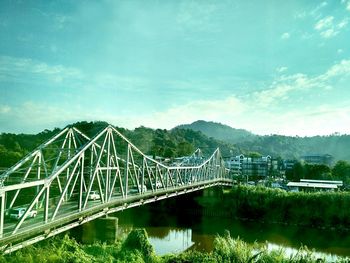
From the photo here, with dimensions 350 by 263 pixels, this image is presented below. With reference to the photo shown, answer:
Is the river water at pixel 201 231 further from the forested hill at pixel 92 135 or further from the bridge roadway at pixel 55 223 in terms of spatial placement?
the forested hill at pixel 92 135

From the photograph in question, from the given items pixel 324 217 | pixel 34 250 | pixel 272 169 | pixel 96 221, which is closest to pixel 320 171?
pixel 272 169

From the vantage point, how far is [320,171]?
79562 mm

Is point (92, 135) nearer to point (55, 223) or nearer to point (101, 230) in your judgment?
point (101, 230)

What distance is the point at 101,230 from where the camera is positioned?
→ 2494 cm

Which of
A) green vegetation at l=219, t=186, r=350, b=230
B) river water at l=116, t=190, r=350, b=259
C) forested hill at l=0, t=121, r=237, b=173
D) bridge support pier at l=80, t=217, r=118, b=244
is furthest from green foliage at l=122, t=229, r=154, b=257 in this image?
green vegetation at l=219, t=186, r=350, b=230

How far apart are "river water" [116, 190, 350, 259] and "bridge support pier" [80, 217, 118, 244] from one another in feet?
30.4

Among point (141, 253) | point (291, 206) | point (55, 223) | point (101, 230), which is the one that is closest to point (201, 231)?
point (291, 206)

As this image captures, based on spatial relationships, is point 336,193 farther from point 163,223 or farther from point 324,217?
point 163,223

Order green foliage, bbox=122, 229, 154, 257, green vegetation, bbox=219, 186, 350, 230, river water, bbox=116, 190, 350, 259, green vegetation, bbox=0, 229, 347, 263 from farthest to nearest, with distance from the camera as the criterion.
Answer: green vegetation, bbox=219, 186, 350, 230
river water, bbox=116, 190, 350, 259
green foliage, bbox=122, 229, 154, 257
green vegetation, bbox=0, 229, 347, 263

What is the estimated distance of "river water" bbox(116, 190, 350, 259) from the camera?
37781mm

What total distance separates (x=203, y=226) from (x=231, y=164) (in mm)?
72111

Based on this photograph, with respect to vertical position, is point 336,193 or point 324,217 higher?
point 336,193

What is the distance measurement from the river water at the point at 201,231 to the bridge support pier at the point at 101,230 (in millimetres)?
9270

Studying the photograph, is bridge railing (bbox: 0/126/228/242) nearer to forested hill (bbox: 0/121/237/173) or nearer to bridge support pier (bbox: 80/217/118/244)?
bridge support pier (bbox: 80/217/118/244)
